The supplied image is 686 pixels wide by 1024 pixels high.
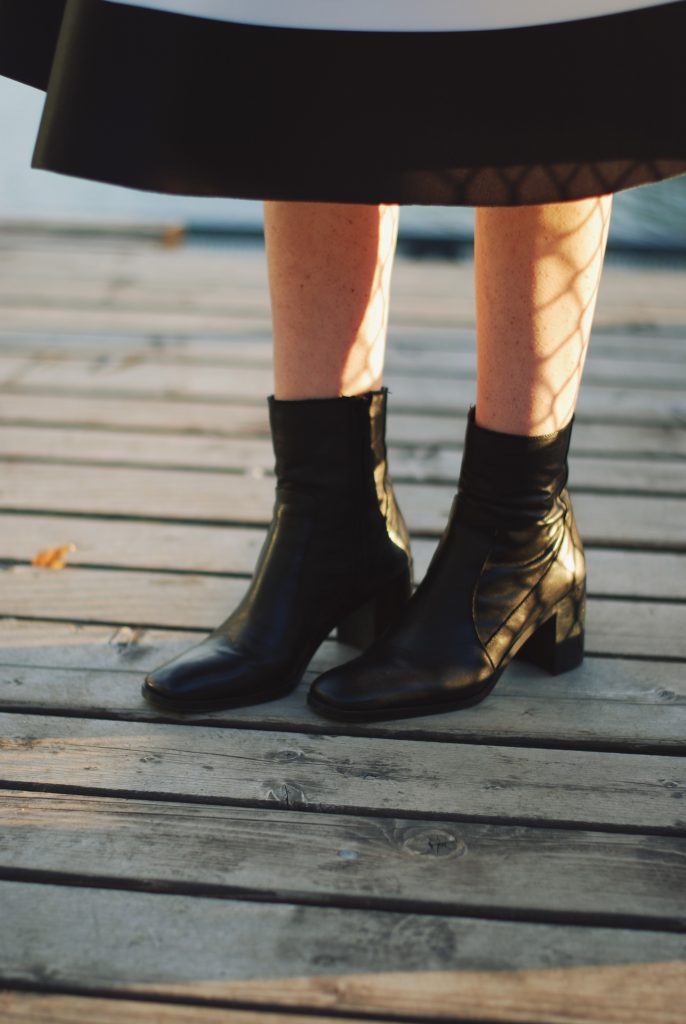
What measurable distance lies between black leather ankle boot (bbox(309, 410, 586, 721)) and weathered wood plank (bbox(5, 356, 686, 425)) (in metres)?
0.91

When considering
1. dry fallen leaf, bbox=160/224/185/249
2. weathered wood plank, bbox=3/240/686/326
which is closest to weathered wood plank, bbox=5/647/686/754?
weathered wood plank, bbox=3/240/686/326

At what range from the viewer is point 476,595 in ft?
3.49

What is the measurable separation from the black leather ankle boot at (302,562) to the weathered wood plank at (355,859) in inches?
6.4

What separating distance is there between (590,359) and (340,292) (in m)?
1.31

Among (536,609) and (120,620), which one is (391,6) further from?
(120,620)

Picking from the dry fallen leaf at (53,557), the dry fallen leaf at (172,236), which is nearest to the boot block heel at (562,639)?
the dry fallen leaf at (53,557)

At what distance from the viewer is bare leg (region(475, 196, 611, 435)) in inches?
38.1

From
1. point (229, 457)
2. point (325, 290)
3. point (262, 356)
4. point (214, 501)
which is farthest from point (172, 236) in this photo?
point (325, 290)

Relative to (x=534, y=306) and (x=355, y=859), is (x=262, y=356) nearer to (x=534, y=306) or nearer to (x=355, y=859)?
(x=534, y=306)

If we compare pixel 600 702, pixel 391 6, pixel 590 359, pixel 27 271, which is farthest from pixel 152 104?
pixel 27 271

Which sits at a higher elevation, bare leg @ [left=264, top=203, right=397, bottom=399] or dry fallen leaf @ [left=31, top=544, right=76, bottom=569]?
bare leg @ [left=264, top=203, right=397, bottom=399]

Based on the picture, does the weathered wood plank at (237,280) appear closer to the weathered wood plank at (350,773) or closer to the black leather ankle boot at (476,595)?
the black leather ankle boot at (476,595)

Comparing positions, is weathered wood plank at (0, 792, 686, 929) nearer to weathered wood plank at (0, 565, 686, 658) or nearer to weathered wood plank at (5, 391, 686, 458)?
weathered wood plank at (0, 565, 686, 658)

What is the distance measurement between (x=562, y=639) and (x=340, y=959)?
0.46 meters
